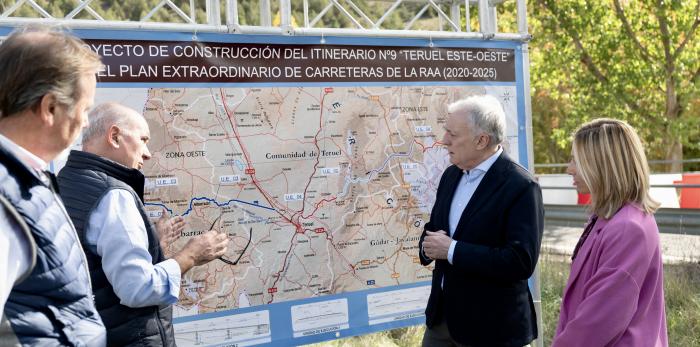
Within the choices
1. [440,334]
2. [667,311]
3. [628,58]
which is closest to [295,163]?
[440,334]

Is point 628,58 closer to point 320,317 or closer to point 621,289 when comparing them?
point 320,317

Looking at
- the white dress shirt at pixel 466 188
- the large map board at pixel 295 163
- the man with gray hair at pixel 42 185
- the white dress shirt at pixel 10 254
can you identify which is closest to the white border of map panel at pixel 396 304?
the large map board at pixel 295 163

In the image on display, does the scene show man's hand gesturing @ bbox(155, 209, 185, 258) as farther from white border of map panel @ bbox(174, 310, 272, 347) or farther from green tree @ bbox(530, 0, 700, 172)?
green tree @ bbox(530, 0, 700, 172)

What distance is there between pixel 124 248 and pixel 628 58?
1429cm

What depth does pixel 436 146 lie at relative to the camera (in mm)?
4531

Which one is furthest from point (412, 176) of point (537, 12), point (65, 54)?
point (537, 12)

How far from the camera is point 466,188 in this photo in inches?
144

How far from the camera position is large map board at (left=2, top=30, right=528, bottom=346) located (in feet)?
12.1

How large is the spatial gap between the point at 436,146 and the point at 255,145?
1240mm

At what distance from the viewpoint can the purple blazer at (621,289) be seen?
2650 mm

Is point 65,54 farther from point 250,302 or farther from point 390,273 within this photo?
point 390,273

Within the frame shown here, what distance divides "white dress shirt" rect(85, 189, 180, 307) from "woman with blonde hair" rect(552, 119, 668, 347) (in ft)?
5.26

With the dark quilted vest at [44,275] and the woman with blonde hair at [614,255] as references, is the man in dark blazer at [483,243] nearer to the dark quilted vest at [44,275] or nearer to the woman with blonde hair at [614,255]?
the woman with blonde hair at [614,255]

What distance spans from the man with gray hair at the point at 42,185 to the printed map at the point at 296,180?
6.06 feet
